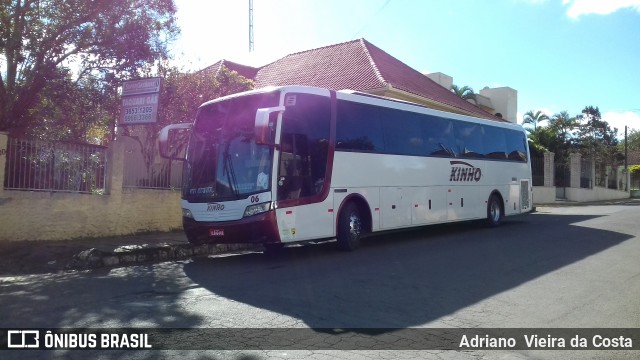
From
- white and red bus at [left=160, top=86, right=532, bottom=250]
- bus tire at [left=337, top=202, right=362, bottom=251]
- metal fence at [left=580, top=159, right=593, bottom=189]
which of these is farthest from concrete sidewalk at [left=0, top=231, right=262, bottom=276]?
metal fence at [left=580, top=159, right=593, bottom=189]

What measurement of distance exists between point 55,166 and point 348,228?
6957 mm

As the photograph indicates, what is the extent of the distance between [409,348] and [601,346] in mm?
1950

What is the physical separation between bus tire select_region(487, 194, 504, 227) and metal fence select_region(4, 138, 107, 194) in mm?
11583

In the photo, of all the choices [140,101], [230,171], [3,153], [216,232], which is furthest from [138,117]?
[216,232]

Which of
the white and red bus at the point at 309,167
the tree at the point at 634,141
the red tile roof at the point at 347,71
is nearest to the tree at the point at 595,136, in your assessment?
the red tile roof at the point at 347,71

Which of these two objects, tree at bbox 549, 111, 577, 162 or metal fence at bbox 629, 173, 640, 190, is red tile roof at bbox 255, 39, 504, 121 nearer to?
tree at bbox 549, 111, 577, 162

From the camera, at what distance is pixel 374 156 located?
11.8 metres

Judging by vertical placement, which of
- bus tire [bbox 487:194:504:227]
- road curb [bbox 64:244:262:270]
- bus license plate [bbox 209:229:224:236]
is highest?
bus tire [bbox 487:194:504:227]

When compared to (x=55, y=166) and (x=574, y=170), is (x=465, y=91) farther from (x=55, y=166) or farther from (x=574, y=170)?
(x=55, y=166)

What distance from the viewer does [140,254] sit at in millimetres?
10438

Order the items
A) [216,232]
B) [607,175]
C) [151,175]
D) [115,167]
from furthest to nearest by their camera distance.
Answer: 1. [607,175]
2. [151,175]
3. [115,167]
4. [216,232]

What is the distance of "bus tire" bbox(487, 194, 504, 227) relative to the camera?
16.4 meters

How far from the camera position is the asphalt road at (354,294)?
18.2 feet

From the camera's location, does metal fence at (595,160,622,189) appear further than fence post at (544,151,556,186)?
Yes
